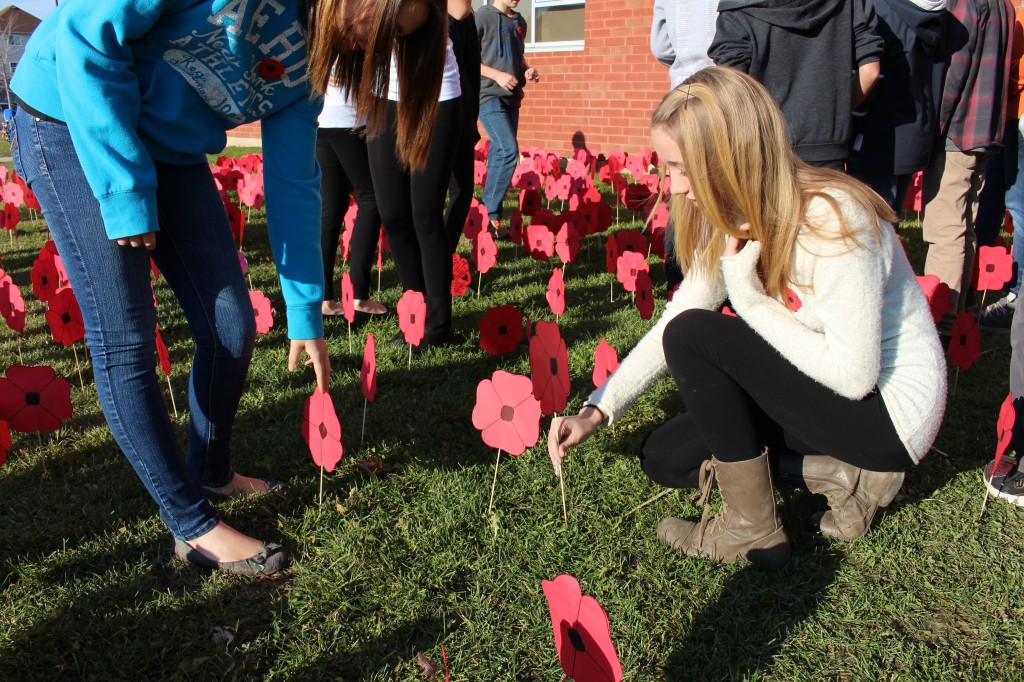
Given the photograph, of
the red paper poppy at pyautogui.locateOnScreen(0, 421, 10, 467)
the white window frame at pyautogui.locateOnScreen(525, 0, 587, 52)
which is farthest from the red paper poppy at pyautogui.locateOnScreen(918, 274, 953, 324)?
the white window frame at pyautogui.locateOnScreen(525, 0, 587, 52)

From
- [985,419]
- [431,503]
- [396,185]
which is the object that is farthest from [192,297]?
[985,419]

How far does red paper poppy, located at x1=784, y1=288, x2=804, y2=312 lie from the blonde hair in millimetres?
114

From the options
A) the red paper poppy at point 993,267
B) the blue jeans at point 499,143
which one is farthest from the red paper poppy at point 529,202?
the red paper poppy at point 993,267

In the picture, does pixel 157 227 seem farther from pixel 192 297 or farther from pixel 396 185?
pixel 396 185

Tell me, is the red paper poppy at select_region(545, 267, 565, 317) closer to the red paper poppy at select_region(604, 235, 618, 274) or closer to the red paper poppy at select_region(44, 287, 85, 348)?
the red paper poppy at select_region(604, 235, 618, 274)

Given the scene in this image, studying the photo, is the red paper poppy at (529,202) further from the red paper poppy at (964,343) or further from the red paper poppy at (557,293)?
the red paper poppy at (964,343)

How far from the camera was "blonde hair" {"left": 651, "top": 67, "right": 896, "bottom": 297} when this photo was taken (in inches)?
68.7

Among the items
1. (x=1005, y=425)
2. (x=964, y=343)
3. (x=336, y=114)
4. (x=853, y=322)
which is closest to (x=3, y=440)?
(x=336, y=114)

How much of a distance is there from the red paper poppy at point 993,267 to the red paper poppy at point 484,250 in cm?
243

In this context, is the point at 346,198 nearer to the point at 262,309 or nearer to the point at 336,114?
the point at 336,114

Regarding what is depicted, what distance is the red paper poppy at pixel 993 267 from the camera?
3.83 metres

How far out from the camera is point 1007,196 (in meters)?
4.11

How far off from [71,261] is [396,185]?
181 cm

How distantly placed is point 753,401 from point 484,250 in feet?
8.15
